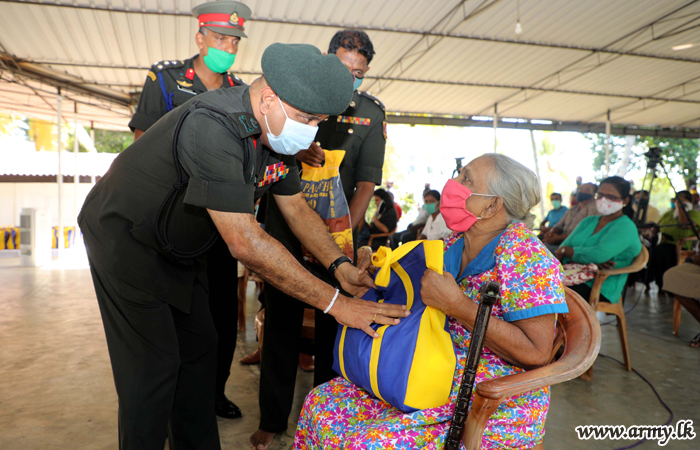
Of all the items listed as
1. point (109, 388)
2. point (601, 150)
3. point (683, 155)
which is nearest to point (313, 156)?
point (109, 388)

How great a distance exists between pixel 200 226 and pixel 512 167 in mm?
1043

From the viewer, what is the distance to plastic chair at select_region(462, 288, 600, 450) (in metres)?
1.23

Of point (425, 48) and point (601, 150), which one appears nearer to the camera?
point (425, 48)

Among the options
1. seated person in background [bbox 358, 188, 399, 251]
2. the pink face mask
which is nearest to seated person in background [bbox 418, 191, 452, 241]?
seated person in background [bbox 358, 188, 399, 251]

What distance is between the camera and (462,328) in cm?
159

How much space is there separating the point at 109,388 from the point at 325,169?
82.7 inches

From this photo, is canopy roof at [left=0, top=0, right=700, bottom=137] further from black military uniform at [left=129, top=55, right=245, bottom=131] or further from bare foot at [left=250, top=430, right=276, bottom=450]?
bare foot at [left=250, top=430, right=276, bottom=450]

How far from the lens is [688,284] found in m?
4.06

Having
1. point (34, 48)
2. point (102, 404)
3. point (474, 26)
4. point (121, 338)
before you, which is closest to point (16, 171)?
point (34, 48)

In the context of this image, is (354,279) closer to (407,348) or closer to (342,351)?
(342,351)

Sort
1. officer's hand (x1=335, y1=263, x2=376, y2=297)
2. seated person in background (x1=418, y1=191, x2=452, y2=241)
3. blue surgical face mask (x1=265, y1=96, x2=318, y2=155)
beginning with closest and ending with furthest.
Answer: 1. blue surgical face mask (x1=265, y1=96, x2=318, y2=155)
2. officer's hand (x1=335, y1=263, x2=376, y2=297)
3. seated person in background (x1=418, y1=191, x2=452, y2=241)
